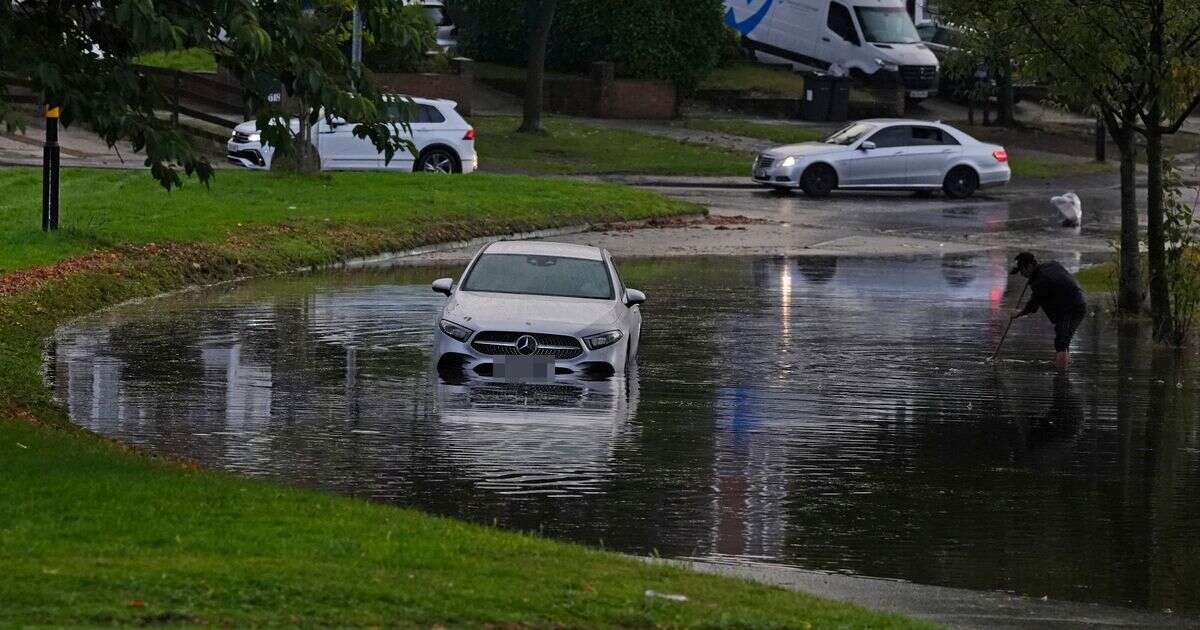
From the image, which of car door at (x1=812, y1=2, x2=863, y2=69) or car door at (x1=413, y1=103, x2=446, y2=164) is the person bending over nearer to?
car door at (x1=413, y1=103, x2=446, y2=164)

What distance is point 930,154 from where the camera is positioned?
38062mm

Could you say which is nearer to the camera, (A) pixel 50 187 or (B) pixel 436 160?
(A) pixel 50 187

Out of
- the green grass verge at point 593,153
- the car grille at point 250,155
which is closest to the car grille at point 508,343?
the car grille at point 250,155

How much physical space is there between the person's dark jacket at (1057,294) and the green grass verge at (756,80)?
34.2 m

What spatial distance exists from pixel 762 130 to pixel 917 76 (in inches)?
326

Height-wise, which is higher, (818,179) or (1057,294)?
(818,179)

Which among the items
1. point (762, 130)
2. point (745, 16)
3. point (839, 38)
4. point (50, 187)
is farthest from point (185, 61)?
point (50, 187)

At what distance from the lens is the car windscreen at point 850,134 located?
3775 cm

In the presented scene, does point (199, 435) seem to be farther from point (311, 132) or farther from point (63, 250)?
point (311, 132)

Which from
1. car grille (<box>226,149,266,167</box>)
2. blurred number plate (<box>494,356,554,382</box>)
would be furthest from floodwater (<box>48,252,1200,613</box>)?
car grille (<box>226,149,266,167</box>)

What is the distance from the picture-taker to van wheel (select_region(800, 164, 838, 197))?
1468 inches

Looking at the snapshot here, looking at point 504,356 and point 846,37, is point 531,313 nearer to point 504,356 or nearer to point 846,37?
point 504,356

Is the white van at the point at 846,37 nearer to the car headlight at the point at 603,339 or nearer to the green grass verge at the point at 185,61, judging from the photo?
the green grass verge at the point at 185,61

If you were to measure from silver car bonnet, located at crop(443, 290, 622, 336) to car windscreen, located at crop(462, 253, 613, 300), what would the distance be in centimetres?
19
